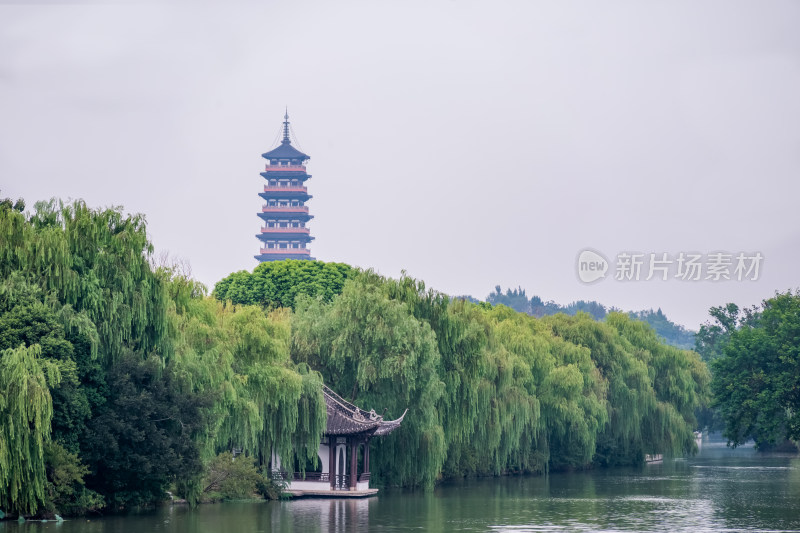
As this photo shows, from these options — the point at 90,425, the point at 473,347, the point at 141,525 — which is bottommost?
the point at 141,525

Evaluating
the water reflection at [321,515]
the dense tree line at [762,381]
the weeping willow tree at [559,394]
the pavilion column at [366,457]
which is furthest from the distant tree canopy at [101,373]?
the dense tree line at [762,381]

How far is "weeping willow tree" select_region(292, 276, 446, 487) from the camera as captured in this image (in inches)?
1474

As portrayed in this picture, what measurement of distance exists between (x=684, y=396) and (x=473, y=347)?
2143 centimetres

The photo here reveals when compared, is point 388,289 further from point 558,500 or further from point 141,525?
point 141,525

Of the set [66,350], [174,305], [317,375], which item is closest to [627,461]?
[317,375]

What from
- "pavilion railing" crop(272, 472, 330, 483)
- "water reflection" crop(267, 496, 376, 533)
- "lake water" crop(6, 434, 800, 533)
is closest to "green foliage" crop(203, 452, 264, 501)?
"lake water" crop(6, 434, 800, 533)

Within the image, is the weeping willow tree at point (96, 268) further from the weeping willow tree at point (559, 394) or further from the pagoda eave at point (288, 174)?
the pagoda eave at point (288, 174)

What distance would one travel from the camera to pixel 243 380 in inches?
1272

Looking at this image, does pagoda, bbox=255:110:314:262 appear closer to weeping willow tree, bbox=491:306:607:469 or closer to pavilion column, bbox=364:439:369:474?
weeping willow tree, bbox=491:306:607:469

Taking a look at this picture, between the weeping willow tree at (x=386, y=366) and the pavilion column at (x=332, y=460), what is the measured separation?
73.3 inches

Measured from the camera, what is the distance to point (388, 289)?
4016 centimetres

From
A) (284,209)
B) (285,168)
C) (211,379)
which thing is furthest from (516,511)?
(285,168)

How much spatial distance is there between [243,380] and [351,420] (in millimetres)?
4623

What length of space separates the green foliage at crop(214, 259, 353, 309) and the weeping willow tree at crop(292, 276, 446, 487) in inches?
1173
